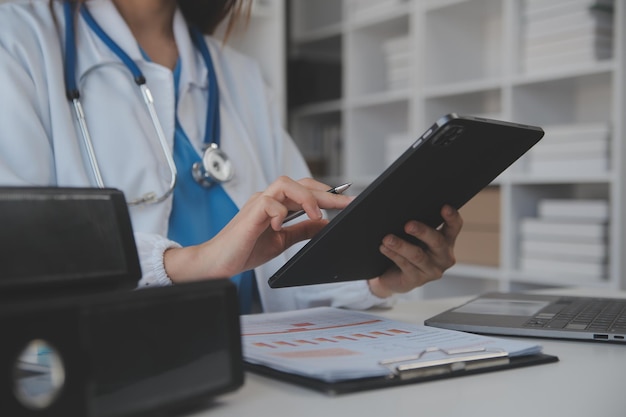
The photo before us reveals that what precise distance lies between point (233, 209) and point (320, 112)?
90.7 inches

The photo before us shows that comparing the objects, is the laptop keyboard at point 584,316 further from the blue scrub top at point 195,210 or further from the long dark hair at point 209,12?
the long dark hair at point 209,12

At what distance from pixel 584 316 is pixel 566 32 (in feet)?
5.80

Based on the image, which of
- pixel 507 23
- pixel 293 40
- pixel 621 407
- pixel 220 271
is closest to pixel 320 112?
pixel 293 40

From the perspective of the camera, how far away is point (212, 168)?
125 cm

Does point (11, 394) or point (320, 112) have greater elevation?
point (320, 112)

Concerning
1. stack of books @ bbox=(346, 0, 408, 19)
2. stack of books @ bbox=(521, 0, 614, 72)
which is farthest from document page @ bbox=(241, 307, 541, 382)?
stack of books @ bbox=(346, 0, 408, 19)

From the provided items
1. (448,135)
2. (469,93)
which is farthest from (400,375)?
(469,93)

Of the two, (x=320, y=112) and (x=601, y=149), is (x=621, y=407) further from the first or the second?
(x=320, y=112)

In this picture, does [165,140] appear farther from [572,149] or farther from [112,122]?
[572,149]

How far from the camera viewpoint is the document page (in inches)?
23.4

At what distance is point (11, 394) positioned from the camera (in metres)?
0.37

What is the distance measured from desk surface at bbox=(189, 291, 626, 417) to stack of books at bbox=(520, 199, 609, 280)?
1773 mm

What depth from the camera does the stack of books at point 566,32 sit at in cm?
237

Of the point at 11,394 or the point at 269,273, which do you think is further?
the point at 269,273
